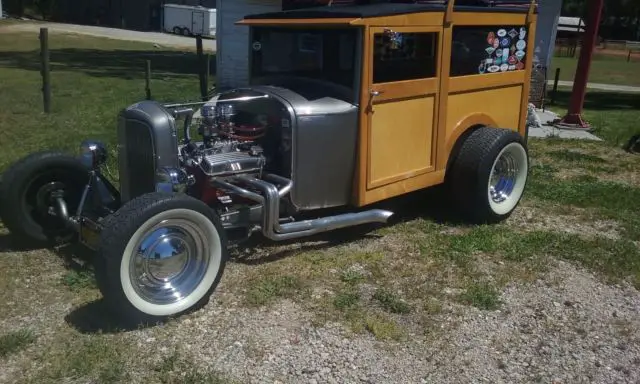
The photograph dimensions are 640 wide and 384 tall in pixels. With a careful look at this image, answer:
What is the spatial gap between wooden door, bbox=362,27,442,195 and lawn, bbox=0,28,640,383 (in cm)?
Answer: 60

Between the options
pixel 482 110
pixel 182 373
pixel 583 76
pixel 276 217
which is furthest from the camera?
pixel 583 76

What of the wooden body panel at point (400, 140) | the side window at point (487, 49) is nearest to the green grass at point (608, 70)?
the side window at point (487, 49)

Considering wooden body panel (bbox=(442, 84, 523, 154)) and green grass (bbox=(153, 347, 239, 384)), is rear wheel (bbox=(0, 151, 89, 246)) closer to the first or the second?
green grass (bbox=(153, 347, 239, 384))

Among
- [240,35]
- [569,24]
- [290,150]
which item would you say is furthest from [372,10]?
[569,24]

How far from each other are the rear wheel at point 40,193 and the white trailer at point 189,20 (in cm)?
3322

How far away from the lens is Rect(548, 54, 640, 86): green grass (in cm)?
2444

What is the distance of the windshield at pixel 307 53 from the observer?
4.83 m

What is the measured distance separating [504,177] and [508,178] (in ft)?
0.16

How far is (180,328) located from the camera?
383 centimetres

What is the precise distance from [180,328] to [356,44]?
7.54 feet

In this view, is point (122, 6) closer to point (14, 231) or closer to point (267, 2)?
point (267, 2)

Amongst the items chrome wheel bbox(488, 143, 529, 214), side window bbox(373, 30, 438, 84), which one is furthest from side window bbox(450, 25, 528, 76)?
chrome wheel bbox(488, 143, 529, 214)

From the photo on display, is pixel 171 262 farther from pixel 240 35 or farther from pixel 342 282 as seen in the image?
pixel 240 35

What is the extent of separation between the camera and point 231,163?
15.1 feet
